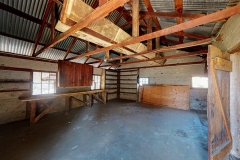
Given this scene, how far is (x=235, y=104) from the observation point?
2039 millimetres

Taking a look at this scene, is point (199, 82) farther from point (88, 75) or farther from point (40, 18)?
point (40, 18)

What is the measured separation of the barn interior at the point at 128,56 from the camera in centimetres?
172

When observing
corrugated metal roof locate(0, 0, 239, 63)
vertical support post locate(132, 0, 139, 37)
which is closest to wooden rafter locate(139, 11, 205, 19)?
corrugated metal roof locate(0, 0, 239, 63)

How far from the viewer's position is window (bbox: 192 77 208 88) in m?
5.27

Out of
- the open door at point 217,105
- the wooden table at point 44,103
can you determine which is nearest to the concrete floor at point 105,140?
the wooden table at point 44,103

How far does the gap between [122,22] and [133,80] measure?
4.39 metres

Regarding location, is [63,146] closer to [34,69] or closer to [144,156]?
[144,156]

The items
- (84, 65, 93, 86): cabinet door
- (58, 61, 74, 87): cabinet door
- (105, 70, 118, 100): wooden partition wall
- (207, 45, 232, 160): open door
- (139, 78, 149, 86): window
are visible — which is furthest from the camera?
(105, 70, 118, 100): wooden partition wall

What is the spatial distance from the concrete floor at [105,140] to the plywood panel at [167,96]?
1987mm

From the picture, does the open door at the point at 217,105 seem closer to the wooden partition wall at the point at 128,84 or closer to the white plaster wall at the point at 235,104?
the white plaster wall at the point at 235,104

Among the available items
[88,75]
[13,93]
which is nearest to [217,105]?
[88,75]

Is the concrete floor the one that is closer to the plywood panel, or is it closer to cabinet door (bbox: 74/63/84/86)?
the plywood panel

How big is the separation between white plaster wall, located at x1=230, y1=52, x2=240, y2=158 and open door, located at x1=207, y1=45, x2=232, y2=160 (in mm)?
115

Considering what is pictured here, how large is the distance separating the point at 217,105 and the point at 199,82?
453cm
